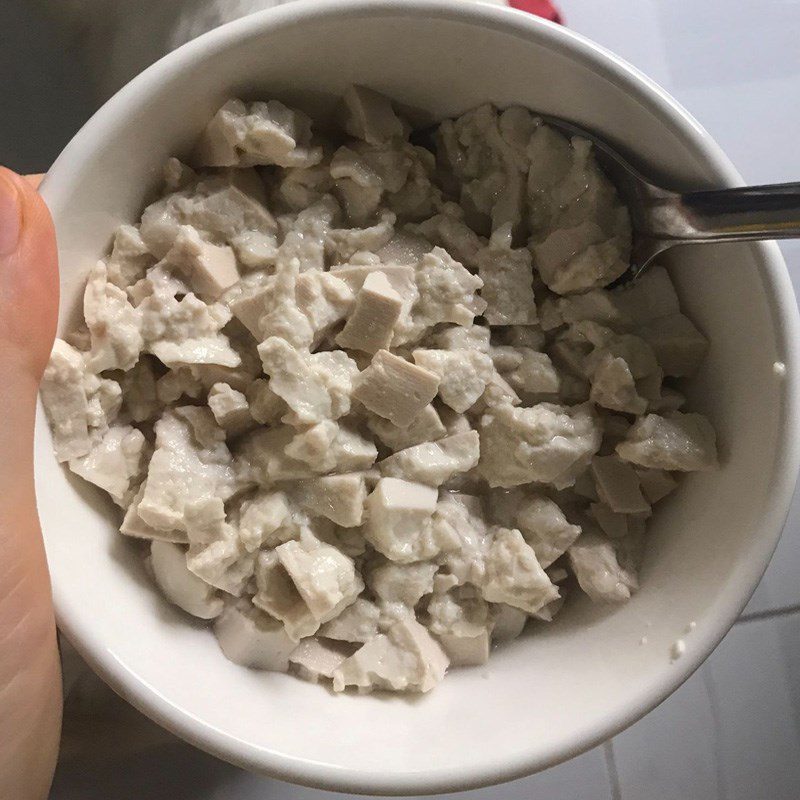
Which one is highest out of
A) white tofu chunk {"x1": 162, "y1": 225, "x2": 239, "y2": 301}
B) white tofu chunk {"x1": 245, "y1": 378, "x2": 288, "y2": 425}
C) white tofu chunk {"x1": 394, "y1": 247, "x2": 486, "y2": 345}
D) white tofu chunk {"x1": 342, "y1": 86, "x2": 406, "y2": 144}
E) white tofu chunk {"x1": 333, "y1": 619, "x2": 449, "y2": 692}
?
white tofu chunk {"x1": 342, "y1": 86, "x2": 406, "y2": 144}

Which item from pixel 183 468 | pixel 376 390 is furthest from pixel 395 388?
pixel 183 468

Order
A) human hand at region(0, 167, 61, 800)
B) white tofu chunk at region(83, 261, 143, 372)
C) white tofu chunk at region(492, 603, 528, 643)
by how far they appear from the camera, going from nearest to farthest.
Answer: human hand at region(0, 167, 61, 800)
white tofu chunk at region(83, 261, 143, 372)
white tofu chunk at region(492, 603, 528, 643)

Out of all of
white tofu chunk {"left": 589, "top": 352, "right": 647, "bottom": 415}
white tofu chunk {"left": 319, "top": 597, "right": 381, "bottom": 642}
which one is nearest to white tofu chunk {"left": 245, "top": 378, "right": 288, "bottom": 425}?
white tofu chunk {"left": 319, "top": 597, "right": 381, "bottom": 642}

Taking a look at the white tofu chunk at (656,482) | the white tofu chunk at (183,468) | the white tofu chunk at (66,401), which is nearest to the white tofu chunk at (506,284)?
the white tofu chunk at (656,482)

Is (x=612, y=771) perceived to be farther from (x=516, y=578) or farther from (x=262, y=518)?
(x=262, y=518)

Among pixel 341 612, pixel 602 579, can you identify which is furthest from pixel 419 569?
pixel 602 579

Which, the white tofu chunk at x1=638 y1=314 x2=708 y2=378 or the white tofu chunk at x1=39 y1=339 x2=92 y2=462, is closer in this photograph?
the white tofu chunk at x1=39 y1=339 x2=92 y2=462

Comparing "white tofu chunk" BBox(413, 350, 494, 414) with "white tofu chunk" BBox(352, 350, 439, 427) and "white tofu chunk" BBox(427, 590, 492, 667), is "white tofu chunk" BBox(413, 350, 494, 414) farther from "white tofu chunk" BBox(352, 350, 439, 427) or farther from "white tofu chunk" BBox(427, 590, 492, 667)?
"white tofu chunk" BBox(427, 590, 492, 667)

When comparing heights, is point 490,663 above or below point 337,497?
below

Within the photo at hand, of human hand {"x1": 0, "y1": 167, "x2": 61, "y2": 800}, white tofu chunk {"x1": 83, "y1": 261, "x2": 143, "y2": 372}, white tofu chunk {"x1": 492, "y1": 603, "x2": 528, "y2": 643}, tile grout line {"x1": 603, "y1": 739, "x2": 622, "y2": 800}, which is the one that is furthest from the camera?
tile grout line {"x1": 603, "y1": 739, "x2": 622, "y2": 800}
